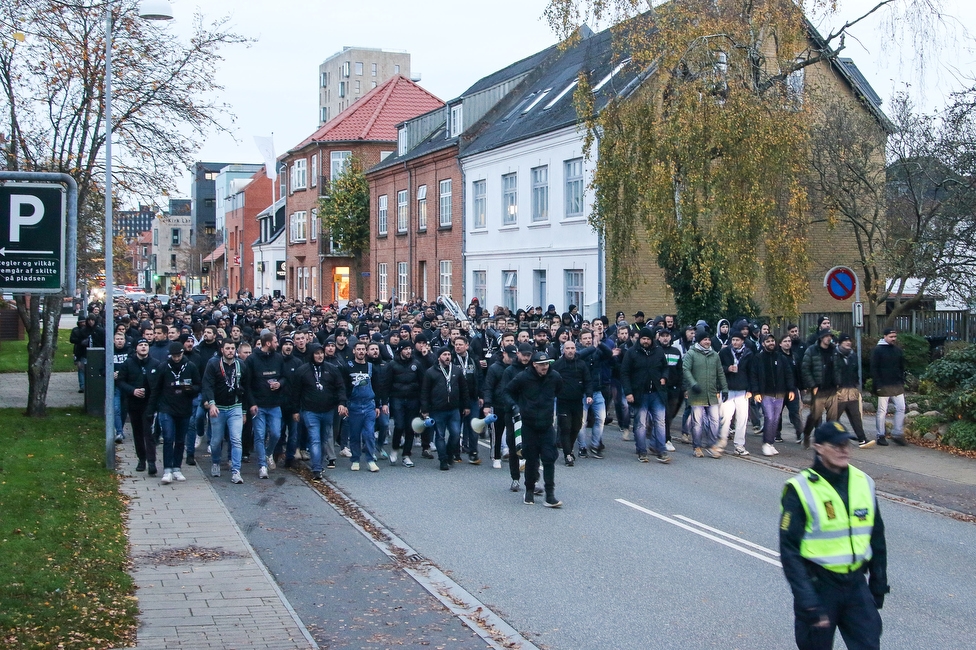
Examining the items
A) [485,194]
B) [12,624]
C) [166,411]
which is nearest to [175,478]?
[166,411]

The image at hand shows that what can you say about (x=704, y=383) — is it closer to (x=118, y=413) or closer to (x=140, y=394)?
(x=140, y=394)

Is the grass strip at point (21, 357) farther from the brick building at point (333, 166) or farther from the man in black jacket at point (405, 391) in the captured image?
the brick building at point (333, 166)

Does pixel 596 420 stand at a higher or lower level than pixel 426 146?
lower

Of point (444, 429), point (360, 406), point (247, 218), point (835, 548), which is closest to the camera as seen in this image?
point (835, 548)

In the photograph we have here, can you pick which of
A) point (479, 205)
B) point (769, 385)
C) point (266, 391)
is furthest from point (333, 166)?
point (266, 391)

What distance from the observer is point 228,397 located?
43.1 ft

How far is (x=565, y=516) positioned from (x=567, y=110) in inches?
884

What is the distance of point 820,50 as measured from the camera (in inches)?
840

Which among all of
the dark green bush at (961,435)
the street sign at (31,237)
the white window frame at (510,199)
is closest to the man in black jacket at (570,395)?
the dark green bush at (961,435)

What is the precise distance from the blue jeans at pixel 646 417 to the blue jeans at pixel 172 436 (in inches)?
237

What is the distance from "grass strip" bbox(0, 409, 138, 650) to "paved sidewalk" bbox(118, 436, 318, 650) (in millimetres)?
164

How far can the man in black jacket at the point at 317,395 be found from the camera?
44.3ft

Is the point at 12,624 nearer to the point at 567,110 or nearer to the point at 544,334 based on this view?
the point at 544,334

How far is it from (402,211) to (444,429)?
103 feet
